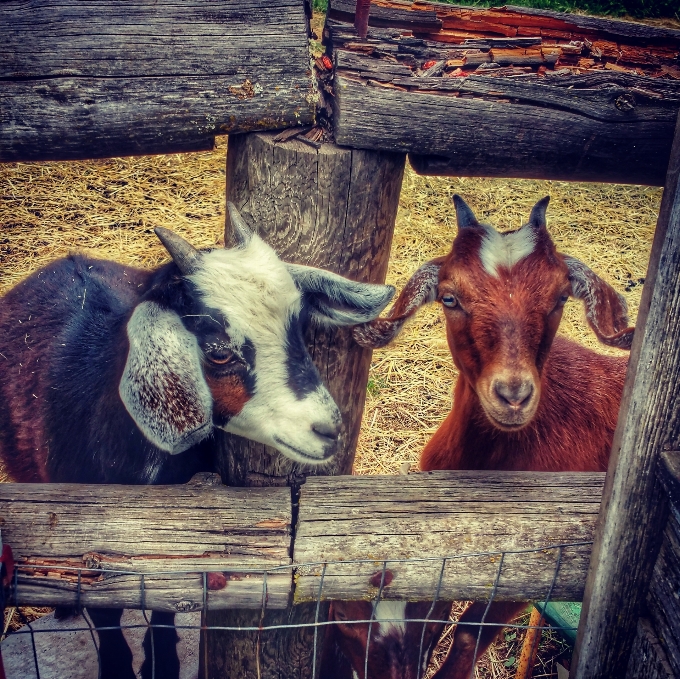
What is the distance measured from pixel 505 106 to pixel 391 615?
6.58 ft

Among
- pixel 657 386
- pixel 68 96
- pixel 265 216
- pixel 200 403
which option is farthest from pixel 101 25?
pixel 657 386

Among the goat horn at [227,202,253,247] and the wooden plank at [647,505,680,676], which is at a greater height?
the goat horn at [227,202,253,247]

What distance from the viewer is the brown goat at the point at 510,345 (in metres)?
2.38

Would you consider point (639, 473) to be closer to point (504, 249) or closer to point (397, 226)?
point (504, 249)

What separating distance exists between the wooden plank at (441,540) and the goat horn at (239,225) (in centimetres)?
83

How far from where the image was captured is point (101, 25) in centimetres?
196

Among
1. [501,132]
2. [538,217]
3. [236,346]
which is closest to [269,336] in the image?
[236,346]

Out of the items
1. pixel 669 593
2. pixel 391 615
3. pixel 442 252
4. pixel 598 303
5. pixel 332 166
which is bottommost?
pixel 391 615

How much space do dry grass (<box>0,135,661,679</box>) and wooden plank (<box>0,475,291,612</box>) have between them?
2.15 m

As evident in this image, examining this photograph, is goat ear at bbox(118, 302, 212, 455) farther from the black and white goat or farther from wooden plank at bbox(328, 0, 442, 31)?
wooden plank at bbox(328, 0, 442, 31)

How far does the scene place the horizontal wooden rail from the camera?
2.00 metres

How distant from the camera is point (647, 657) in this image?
1.85m

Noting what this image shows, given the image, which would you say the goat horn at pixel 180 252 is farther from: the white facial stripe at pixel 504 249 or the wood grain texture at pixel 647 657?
the wood grain texture at pixel 647 657

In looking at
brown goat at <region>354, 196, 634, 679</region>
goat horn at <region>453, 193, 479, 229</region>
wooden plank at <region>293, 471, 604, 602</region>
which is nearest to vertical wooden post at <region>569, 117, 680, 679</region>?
wooden plank at <region>293, 471, 604, 602</region>
